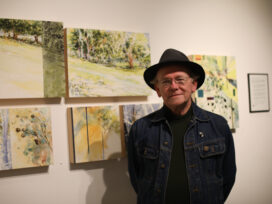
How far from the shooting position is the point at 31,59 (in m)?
1.57

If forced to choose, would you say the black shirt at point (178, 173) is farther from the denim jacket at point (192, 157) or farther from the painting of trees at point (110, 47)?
the painting of trees at point (110, 47)

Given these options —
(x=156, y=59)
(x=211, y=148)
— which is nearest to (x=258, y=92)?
(x=156, y=59)

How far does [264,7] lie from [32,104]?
2053 mm

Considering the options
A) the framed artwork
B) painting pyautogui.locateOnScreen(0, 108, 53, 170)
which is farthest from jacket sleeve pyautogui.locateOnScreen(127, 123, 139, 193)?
the framed artwork

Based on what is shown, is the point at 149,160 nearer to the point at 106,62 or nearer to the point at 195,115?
the point at 195,115

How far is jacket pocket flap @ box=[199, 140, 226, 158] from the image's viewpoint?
1.47m

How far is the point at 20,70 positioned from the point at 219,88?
4.56 ft

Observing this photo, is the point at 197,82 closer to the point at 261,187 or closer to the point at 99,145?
the point at 99,145

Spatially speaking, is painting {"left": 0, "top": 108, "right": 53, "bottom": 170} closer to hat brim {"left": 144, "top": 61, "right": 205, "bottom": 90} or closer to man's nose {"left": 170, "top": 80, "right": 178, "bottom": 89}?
hat brim {"left": 144, "top": 61, "right": 205, "bottom": 90}

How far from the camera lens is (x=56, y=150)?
1662mm

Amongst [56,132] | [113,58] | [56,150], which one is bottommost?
[56,150]

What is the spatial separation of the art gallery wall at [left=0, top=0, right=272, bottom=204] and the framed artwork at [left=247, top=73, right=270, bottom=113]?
0.13ft

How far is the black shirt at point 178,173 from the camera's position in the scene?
4.67ft

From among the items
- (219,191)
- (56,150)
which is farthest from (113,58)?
(219,191)
